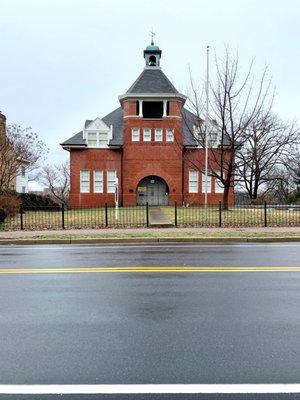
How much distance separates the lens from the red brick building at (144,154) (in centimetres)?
4306

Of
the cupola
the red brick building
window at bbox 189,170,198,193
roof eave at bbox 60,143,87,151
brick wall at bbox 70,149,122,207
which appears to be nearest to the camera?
the red brick building

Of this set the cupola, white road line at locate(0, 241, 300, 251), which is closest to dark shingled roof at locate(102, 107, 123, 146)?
the cupola

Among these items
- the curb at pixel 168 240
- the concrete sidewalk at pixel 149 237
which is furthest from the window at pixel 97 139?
the curb at pixel 168 240

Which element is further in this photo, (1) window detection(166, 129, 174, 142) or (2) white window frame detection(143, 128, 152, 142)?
(2) white window frame detection(143, 128, 152, 142)

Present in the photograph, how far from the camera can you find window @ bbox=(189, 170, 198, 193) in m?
44.6

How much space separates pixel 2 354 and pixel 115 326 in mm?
Answer: 1401

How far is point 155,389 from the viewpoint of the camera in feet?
12.9

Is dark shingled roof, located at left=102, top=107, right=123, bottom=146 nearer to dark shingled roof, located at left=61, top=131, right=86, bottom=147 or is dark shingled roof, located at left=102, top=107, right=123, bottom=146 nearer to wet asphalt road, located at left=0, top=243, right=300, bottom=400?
dark shingled roof, located at left=61, top=131, right=86, bottom=147

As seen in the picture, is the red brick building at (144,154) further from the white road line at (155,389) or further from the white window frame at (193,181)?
the white road line at (155,389)

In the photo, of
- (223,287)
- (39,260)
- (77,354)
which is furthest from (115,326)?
(39,260)

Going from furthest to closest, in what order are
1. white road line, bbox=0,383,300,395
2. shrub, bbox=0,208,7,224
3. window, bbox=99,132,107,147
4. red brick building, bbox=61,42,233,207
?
window, bbox=99,132,107,147
red brick building, bbox=61,42,233,207
shrub, bbox=0,208,7,224
white road line, bbox=0,383,300,395

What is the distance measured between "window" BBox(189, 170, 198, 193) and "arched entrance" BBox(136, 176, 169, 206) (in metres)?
2.33

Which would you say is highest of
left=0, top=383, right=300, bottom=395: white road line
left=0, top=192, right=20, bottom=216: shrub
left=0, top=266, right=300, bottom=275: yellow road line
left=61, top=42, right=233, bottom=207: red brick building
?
left=61, top=42, right=233, bottom=207: red brick building

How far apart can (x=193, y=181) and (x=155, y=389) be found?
41.0 m
